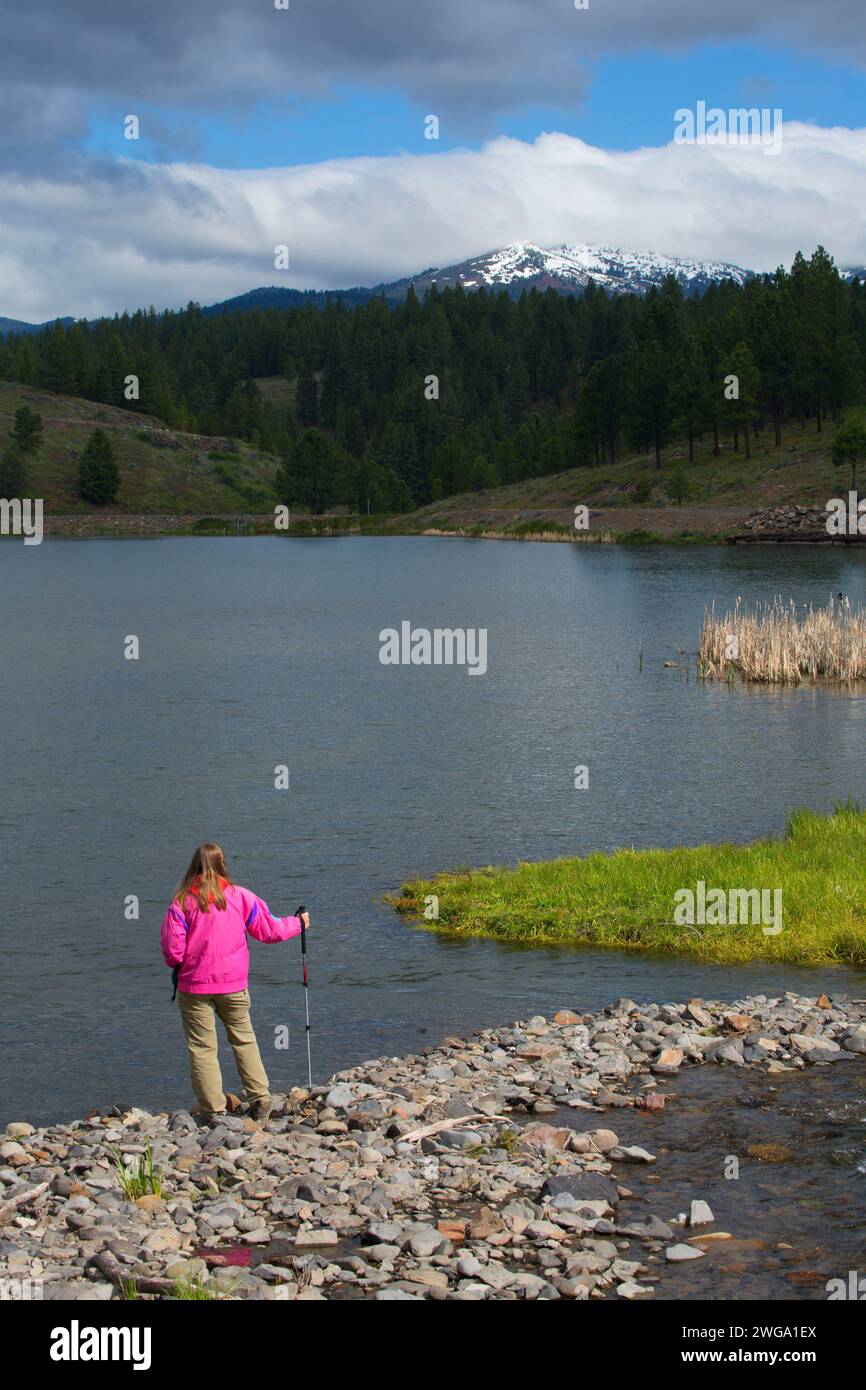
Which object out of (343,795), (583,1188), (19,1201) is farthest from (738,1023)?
(343,795)

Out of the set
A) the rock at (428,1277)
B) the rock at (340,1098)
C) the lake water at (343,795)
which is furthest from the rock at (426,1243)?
the lake water at (343,795)

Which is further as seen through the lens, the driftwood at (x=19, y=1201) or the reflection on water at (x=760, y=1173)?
the driftwood at (x=19, y=1201)

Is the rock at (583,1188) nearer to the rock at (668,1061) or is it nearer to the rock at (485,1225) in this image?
the rock at (485,1225)

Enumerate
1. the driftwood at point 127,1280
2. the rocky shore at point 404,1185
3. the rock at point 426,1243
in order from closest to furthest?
the driftwood at point 127,1280 < the rocky shore at point 404,1185 < the rock at point 426,1243

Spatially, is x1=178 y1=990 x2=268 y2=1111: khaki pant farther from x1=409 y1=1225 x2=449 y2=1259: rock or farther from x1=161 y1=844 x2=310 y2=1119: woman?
x1=409 y1=1225 x2=449 y2=1259: rock

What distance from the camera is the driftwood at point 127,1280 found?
35.8ft

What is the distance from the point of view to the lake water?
65.6 ft

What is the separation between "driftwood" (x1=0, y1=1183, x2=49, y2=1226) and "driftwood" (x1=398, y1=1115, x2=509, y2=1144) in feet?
11.0

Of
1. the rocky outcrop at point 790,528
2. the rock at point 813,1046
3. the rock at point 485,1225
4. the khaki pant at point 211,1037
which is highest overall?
the rocky outcrop at point 790,528

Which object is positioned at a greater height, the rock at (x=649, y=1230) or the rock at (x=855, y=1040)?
the rock at (x=855, y=1040)

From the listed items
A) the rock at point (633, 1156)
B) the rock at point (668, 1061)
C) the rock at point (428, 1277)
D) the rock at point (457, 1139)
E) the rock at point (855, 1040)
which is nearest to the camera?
the rock at point (428, 1277)

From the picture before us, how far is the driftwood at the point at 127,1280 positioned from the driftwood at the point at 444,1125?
3.47m
